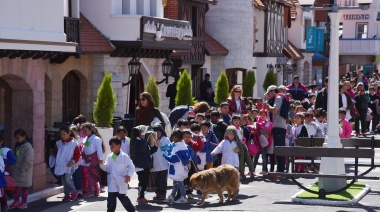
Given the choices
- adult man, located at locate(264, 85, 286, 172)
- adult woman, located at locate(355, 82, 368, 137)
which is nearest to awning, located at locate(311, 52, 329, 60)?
adult woman, located at locate(355, 82, 368, 137)

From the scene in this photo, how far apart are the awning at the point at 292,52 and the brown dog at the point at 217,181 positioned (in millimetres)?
36750

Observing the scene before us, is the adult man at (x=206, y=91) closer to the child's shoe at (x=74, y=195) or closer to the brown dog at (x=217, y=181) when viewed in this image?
the child's shoe at (x=74, y=195)

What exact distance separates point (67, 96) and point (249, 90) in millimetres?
15359

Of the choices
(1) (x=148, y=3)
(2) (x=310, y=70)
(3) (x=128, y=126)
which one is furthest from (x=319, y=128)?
(2) (x=310, y=70)

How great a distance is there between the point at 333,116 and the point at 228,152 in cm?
231

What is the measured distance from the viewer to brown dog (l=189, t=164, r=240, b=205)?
1705 centimetres

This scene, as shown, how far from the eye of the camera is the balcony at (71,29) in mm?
22859

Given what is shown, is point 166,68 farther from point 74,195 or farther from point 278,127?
point 74,195

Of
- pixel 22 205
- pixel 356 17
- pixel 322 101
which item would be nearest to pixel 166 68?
pixel 322 101

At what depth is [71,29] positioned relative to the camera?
23.2 meters

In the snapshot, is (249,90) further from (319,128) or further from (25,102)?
(25,102)

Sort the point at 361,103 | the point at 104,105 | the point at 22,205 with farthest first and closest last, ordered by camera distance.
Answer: the point at 361,103, the point at 104,105, the point at 22,205

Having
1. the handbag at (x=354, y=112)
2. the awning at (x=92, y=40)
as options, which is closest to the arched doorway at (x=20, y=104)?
the awning at (x=92, y=40)

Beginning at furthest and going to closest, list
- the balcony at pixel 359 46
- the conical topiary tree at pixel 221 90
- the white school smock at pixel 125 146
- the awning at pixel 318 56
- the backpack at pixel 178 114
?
the balcony at pixel 359 46, the awning at pixel 318 56, the conical topiary tree at pixel 221 90, the backpack at pixel 178 114, the white school smock at pixel 125 146
